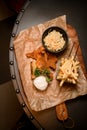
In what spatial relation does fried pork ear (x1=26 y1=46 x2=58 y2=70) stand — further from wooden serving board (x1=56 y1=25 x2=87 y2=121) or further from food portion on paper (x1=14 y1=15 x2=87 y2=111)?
wooden serving board (x1=56 y1=25 x2=87 y2=121)

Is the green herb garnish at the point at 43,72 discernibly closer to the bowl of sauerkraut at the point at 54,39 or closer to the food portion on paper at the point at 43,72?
the food portion on paper at the point at 43,72

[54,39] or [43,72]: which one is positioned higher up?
[54,39]

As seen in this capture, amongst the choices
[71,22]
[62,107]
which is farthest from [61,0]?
[62,107]

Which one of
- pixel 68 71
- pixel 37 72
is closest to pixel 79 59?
pixel 68 71

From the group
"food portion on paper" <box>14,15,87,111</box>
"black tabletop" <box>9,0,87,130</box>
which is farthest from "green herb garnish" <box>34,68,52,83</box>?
"black tabletop" <box>9,0,87,130</box>

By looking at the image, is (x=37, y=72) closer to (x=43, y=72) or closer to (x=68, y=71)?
(x=43, y=72)

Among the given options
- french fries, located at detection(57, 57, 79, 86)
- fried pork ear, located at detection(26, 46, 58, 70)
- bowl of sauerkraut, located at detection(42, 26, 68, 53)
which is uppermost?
bowl of sauerkraut, located at detection(42, 26, 68, 53)
